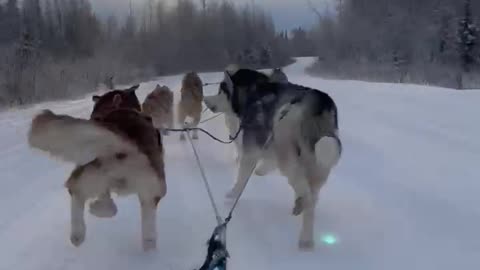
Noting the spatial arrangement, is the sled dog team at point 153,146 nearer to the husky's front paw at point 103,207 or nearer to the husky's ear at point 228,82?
the husky's front paw at point 103,207

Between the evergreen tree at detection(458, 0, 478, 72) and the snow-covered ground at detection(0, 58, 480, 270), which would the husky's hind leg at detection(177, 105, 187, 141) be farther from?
the evergreen tree at detection(458, 0, 478, 72)

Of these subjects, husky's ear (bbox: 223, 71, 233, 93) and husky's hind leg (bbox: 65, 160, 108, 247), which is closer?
husky's hind leg (bbox: 65, 160, 108, 247)

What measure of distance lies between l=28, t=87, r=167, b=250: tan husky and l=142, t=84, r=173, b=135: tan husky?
21.2 ft

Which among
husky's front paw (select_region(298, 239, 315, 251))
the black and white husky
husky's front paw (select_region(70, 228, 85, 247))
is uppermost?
the black and white husky

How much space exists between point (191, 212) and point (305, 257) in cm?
160

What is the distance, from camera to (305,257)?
4277mm

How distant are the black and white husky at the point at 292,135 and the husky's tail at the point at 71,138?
158cm

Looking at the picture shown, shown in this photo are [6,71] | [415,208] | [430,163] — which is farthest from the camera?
[6,71]

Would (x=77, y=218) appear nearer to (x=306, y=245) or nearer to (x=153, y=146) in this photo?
(x=153, y=146)

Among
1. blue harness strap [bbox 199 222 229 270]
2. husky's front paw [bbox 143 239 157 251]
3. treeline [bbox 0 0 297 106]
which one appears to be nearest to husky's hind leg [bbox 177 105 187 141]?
husky's front paw [bbox 143 239 157 251]

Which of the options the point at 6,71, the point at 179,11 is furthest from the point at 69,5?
the point at 6,71

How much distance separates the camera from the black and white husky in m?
4.49

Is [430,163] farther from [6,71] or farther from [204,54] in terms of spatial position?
[204,54]

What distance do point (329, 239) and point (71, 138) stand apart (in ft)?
7.46
